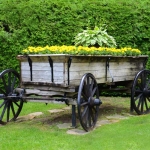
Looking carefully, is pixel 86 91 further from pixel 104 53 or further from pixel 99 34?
pixel 99 34

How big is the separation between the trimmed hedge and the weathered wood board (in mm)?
2614

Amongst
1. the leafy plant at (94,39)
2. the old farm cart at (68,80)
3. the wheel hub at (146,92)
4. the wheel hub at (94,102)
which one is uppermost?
the leafy plant at (94,39)

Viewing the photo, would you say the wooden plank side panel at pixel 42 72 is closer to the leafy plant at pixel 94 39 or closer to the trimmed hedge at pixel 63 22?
the leafy plant at pixel 94 39

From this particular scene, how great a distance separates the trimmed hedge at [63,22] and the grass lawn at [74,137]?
288cm

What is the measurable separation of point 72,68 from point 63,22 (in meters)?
3.73

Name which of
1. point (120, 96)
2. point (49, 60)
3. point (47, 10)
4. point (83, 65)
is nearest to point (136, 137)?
point (83, 65)

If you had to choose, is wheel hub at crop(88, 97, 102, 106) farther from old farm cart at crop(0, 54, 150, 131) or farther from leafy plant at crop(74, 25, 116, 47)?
leafy plant at crop(74, 25, 116, 47)

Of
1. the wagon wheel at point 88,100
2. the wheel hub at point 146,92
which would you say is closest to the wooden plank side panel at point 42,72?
the wagon wheel at point 88,100

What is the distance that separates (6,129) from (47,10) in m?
4.07

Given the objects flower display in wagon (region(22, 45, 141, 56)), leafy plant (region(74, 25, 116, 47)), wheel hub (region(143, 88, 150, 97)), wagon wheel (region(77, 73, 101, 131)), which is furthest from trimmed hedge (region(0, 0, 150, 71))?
wagon wheel (region(77, 73, 101, 131))

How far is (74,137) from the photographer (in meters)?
4.91

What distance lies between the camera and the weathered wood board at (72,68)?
201 inches

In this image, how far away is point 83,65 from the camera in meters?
5.35

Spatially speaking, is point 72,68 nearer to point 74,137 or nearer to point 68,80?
point 68,80
